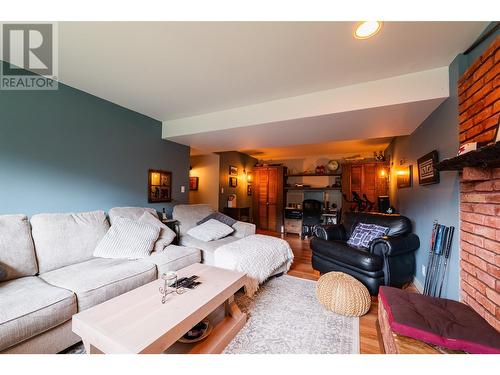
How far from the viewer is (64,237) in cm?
196

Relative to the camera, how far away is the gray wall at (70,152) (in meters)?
1.95

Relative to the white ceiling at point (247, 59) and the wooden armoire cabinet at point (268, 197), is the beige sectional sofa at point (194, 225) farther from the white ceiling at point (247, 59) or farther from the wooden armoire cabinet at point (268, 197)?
the wooden armoire cabinet at point (268, 197)

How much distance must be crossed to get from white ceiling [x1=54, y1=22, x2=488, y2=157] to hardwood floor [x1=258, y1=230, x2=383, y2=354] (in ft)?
6.60

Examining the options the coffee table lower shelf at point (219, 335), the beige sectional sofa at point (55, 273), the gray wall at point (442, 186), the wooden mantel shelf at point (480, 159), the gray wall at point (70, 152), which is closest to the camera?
the wooden mantel shelf at point (480, 159)

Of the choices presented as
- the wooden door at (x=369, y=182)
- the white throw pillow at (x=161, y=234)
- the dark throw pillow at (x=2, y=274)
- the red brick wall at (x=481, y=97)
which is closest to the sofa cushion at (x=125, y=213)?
the white throw pillow at (x=161, y=234)

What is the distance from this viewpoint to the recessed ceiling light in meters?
1.38

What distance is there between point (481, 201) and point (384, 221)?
1386 mm

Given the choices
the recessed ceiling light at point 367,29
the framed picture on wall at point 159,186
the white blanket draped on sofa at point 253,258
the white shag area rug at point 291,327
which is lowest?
the white shag area rug at point 291,327

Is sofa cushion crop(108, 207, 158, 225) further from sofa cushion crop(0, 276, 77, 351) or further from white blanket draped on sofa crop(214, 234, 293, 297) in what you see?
white blanket draped on sofa crop(214, 234, 293, 297)

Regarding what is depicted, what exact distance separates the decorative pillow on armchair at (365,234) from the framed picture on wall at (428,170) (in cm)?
73

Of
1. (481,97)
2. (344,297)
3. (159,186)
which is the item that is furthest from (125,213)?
(481,97)

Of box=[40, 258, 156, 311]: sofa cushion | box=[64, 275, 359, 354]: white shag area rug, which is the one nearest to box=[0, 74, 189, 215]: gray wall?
box=[40, 258, 156, 311]: sofa cushion
